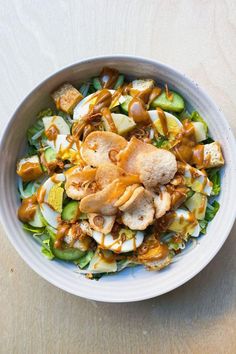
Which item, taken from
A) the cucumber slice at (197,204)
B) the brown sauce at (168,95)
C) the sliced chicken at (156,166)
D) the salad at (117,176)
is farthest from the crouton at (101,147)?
the cucumber slice at (197,204)

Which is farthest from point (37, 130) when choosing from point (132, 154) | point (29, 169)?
point (132, 154)

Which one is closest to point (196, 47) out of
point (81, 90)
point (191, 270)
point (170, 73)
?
point (170, 73)

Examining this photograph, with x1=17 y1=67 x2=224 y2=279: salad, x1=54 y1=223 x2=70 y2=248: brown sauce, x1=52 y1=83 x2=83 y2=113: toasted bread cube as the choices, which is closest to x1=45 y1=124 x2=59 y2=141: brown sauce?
x1=17 y1=67 x2=224 y2=279: salad

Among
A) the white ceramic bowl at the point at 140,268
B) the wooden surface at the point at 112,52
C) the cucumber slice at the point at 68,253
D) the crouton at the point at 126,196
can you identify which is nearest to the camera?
the crouton at the point at 126,196

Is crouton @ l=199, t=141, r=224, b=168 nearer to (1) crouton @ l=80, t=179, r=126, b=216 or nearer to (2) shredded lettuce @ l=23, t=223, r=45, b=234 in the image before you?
(1) crouton @ l=80, t=179, r=126, b=216

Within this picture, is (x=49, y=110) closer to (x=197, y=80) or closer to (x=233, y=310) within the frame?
(x=197, y=80)

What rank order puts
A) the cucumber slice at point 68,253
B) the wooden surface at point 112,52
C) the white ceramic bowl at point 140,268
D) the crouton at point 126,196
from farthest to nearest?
1. the wooden surface at point 112,52
2. the cucumber slice at point 68,253
3. the white ceramic bowl at point 140,268
4. the crouton at point 126,196

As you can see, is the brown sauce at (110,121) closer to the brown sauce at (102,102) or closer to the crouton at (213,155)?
the brown sauce at (102,102)
